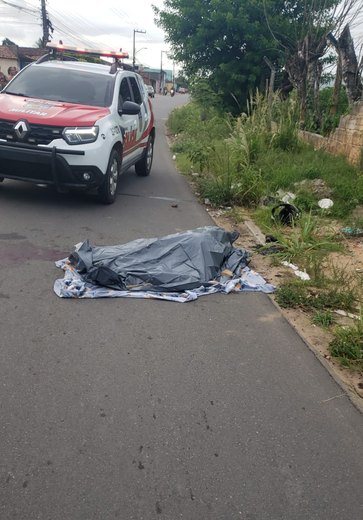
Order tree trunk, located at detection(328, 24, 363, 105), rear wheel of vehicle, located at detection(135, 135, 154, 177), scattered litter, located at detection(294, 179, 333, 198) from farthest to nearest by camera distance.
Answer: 1. tree trunk, located at detection(328, 24, 363, 105)
2. rear wheel of vehicle, located at detection(135, 135, 154, 177)
3. scattered litter, located at detection(294, 179, 333, 198)

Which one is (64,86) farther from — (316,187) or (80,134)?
(316,187)

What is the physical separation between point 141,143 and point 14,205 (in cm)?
343

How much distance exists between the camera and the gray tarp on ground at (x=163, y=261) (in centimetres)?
451

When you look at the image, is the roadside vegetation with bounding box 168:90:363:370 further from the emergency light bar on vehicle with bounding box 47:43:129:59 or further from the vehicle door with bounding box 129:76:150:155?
the emergency light bar on vehicle with bounding box 47:43:129:59

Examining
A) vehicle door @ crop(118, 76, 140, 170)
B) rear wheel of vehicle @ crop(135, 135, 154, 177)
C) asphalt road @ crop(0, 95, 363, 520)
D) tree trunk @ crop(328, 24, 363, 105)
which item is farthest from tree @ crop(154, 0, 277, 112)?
asphalt road @ crop(0, 95, 363, 520)

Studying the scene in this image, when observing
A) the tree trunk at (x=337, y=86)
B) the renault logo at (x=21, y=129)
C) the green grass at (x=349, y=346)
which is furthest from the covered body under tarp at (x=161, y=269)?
the tree trunk at (x=337, y=86)

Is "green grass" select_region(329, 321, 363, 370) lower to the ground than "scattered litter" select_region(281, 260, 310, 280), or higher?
higher

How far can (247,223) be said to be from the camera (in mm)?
7227

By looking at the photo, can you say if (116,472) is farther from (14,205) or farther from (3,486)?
(14,205)

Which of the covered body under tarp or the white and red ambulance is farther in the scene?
the white and red ambulance

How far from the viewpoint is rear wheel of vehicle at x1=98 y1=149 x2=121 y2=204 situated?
23.5 ft

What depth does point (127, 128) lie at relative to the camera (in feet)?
26.2

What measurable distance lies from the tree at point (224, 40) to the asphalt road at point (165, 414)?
14.9 meters

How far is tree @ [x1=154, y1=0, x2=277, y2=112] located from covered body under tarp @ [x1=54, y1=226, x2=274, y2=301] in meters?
13.4
